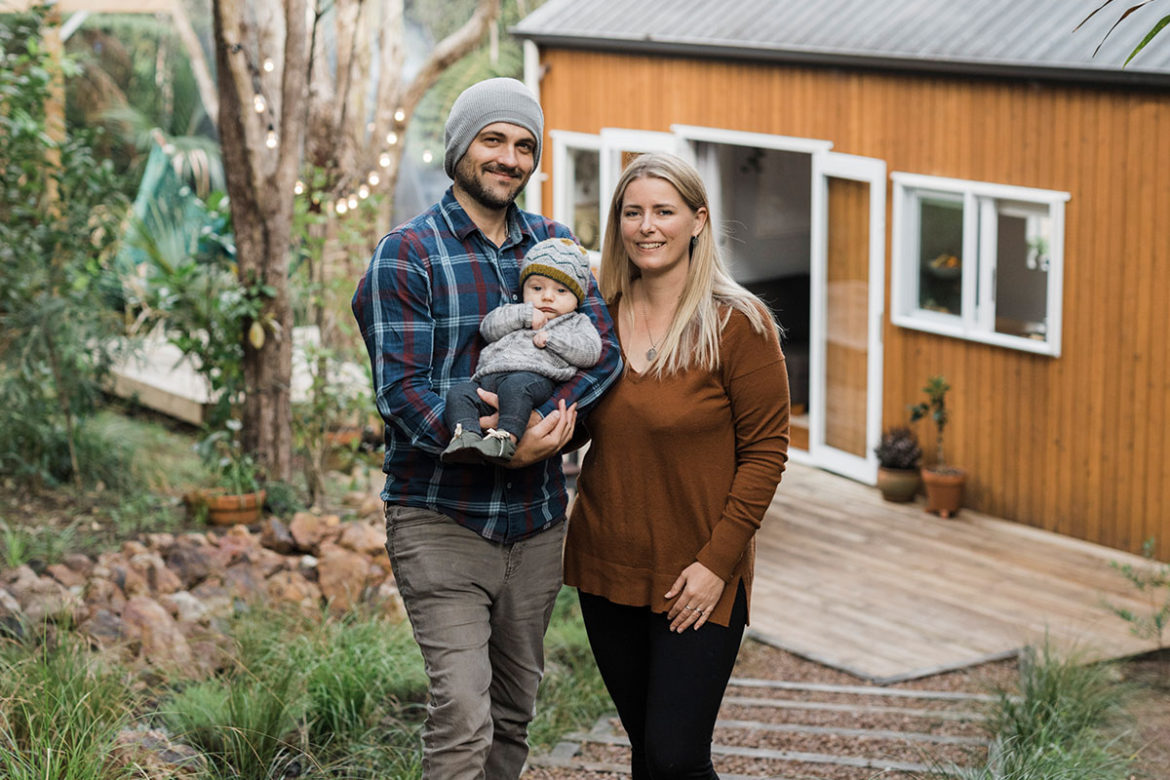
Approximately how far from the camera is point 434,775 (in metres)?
2.87

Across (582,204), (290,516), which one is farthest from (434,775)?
(582,204)

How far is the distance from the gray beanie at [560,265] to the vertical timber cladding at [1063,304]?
506 centimetres

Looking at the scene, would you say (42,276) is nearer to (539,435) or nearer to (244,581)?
(244,581)

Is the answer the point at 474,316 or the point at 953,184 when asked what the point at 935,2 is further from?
the point at 474,316

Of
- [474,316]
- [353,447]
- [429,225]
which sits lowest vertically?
[353,447]

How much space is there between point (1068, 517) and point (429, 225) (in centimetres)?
580

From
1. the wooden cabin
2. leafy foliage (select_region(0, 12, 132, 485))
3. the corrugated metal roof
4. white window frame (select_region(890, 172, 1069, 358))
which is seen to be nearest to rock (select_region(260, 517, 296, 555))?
leafy foliage (select_region(0, 12, 132, 485))

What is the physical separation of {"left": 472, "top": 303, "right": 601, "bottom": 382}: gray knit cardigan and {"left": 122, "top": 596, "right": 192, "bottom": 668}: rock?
2044 millimetres

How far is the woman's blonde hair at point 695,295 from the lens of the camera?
2.87 meters

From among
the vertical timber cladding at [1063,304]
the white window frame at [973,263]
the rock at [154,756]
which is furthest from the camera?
the white window frame at [973,263]

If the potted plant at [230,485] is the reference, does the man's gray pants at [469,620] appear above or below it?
above

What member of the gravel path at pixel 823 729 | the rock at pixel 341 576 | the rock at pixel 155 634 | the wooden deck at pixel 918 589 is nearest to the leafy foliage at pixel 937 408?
the wooden deck at pixel 918 589

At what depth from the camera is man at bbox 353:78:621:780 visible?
9.27ft

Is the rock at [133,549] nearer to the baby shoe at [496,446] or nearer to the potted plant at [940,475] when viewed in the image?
the baby shoe at [496,446]
